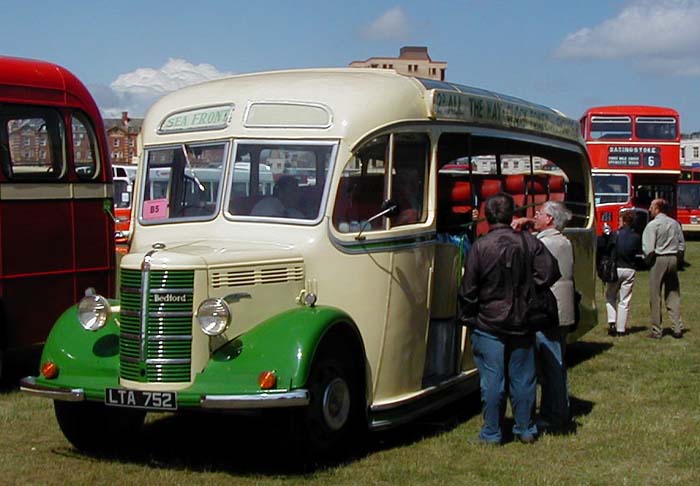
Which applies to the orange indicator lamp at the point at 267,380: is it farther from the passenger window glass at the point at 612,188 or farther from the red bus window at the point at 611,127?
the red bus window at the point at 611,127

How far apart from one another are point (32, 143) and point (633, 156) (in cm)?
2385

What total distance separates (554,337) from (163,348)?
10.7 ft

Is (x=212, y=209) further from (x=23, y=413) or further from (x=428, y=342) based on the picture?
(x=23, y=413)

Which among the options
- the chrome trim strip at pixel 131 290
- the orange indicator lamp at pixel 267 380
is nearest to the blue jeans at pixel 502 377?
the orange indicator lamp at pixel 267 380

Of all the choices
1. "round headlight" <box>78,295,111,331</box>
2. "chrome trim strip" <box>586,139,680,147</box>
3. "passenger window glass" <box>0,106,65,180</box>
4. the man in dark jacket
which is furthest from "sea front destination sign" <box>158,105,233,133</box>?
"chrome trim strip" <box>586,139,680,147</box>

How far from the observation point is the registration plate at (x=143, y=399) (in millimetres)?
6918

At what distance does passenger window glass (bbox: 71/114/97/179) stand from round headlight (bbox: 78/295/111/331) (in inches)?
165

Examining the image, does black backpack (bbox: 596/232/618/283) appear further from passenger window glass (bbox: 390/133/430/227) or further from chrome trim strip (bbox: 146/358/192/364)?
chrome trim strip (bbox: 146/358/192/364)

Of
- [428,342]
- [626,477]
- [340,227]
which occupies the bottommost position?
[626,477]

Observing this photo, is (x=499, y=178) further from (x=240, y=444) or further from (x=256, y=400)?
(x=256, y=400)

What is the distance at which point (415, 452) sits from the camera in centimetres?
798

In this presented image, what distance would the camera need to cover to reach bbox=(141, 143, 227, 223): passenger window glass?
8.12 metres

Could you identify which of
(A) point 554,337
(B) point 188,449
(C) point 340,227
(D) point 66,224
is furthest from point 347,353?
(D) point 66,224

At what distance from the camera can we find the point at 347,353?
7.64m
